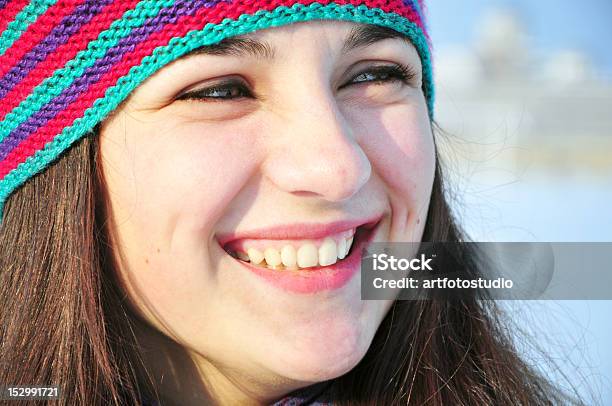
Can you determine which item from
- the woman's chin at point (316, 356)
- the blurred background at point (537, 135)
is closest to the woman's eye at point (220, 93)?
the woman's chin at point (316, 356)

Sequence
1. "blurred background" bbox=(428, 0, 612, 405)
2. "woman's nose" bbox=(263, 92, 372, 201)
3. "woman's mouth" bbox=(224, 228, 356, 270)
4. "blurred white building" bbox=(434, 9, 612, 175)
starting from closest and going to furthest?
"woman's nose" bbox=(263, 92, 372, 201)
"woman's mouth" bbox=(224, 228, 356, 270)
"blurred background" bbox=(428, 0, 612, 405)
"blurred white building" bbox=(434, 9, 612, 175)

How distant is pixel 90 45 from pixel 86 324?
0.60m

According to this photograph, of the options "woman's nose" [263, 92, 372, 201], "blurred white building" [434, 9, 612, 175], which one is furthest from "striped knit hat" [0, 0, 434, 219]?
"blurred white building" [434, 9, 612, 175]

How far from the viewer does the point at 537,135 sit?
7297 millimetres

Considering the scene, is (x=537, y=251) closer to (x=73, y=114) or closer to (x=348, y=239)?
(x=348, y=239)

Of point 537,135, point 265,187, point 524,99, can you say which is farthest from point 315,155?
point 524,99

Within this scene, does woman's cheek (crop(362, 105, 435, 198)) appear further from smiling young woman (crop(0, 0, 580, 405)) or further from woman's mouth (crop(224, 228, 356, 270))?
woman's mouth (crop(224, 228, 356, 270))

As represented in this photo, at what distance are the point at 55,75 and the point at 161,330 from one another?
2.03 ft

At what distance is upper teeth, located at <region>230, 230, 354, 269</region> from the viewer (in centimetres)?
141

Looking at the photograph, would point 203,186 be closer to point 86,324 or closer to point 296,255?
point 296,255

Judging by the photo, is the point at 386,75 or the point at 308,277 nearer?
the point at 308,277

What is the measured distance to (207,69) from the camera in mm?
1312

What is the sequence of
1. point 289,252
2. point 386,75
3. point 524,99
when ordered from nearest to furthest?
point 289,252 < point 386,75 < point 524,99

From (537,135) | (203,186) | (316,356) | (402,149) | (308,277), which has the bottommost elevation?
(316,356)
